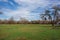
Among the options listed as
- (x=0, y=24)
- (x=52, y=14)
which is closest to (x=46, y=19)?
(x=52, y=14)

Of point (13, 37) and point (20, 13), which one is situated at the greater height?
point (20, 13)

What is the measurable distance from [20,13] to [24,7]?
137 millimetres

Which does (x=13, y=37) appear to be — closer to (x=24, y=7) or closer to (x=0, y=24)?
(x=0, y=24)

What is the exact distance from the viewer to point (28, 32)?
2049 millimetres

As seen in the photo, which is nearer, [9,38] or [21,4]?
[9,38]

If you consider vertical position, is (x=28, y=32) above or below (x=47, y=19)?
below

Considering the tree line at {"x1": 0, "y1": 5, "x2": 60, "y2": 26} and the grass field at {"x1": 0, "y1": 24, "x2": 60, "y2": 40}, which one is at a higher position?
the tree line at {"x1": 0, "y1": 5, "x2": 60, "y2": 26}

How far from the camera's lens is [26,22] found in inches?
82.4

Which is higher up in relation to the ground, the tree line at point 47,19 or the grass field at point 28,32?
the tree line at point 47,19

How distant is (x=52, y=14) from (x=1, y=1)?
0.98 metres

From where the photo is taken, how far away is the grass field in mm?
2008

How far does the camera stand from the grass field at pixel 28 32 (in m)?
2.01

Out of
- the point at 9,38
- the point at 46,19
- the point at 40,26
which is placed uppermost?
the point at 46,19

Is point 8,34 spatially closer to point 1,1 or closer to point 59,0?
point 1,1
